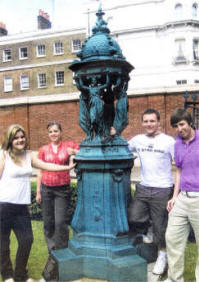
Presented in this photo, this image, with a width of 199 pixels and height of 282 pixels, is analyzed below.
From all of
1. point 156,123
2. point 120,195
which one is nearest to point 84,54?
point 156,123

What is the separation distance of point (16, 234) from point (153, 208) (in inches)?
62.6

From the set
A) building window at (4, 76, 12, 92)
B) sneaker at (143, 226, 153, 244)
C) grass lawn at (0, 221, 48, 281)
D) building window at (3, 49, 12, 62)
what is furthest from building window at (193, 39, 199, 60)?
sneaker at (143, 226, 153, 244)

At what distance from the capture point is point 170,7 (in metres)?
29.6

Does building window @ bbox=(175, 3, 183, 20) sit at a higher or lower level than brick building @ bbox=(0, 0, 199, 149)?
higher

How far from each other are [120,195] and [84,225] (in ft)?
1.88

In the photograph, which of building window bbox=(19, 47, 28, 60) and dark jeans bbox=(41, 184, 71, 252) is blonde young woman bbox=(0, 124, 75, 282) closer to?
dark jeans bbox=(41, 184, 71, 252)

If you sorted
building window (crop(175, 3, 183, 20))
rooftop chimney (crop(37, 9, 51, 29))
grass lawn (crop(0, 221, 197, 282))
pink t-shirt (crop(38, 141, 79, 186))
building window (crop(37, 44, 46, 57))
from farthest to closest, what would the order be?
rooftop chimney (crop(37, 9, 51, 29)) < building window (crop(37, 44, 46, 57)) < building window (crop(175, 3, 183, 20)) < pink t-shirt (crop(38, 141, 79, 186)) < grass lawn (crop(0, 221, 197, 282))

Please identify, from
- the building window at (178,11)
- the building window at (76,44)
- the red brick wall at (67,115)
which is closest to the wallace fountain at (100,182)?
the red brick wall at (67,115)

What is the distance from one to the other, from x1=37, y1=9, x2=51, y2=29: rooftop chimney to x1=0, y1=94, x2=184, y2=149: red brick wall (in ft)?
78.8

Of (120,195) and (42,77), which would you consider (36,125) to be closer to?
(120,195)

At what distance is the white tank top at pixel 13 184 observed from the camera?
11.3ft

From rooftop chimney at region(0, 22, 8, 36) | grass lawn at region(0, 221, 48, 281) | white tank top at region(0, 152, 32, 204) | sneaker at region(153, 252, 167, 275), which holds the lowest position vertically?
grass lawn at region(0, 221, 48, 281)

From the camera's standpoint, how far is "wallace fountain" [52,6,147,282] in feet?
12.2

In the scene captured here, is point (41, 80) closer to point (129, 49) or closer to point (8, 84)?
point (8, 84)
